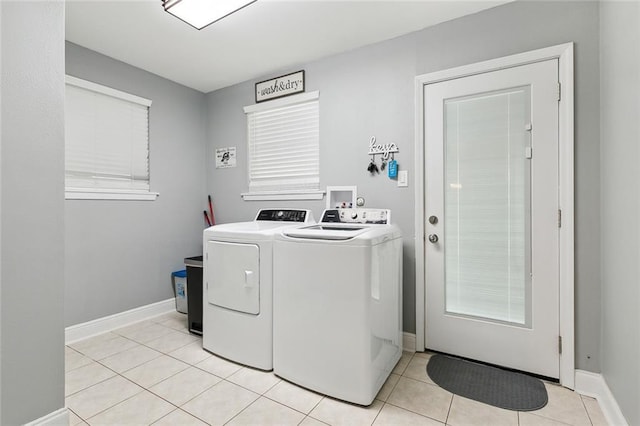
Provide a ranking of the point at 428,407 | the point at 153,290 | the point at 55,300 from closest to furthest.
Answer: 1. the point at 55,300
2. the point at 428,407
3. the point at 153,290

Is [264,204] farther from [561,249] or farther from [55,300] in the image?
[561,249]

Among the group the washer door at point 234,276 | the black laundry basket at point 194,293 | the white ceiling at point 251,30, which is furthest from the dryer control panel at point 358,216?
the white ceiling at point 251,30

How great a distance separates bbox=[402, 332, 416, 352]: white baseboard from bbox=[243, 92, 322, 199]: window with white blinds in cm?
141

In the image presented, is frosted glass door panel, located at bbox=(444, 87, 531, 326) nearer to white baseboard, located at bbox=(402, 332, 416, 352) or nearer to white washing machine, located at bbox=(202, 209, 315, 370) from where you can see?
white baseboard, located at bbox=(402, 332, 416, 352)

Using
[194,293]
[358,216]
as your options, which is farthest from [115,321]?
[358,216]

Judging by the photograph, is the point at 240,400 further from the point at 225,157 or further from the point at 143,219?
the point at 225,157

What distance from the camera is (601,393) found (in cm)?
173

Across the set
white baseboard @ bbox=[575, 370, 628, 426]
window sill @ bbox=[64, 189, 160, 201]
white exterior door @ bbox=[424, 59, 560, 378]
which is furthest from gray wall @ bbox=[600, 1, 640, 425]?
window sill @ bbox=[64, 189, 160, 201]

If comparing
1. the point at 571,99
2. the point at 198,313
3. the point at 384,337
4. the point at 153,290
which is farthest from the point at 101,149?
the point at 571,99

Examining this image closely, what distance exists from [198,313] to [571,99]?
3162mm

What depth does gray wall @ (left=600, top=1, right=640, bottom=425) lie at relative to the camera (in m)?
1.35

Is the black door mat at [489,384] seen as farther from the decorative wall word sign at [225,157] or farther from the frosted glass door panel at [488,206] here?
the decorative wall word sign at [225,157]

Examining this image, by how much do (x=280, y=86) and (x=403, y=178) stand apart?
160 cm

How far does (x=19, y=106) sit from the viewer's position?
1.36 metres
